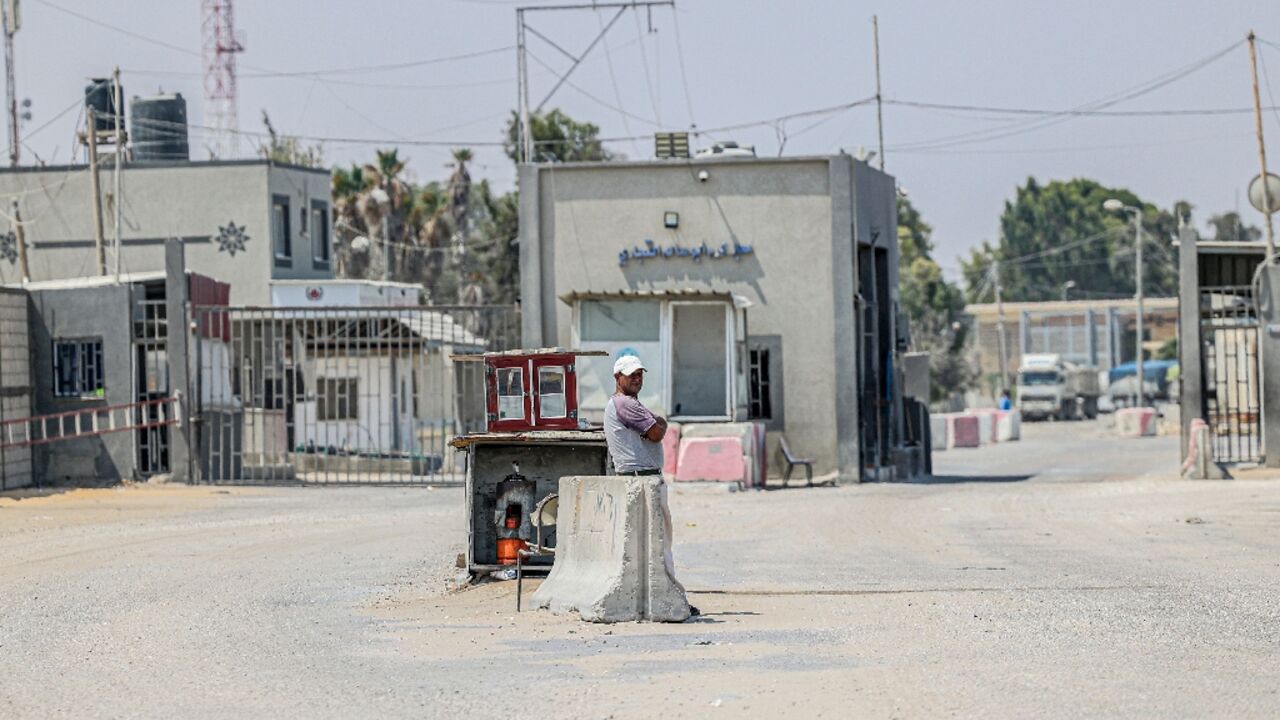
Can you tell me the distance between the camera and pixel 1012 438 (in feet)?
232

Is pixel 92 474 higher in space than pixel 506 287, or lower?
lower

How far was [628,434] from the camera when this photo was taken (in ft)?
44.2

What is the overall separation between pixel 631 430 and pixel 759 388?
19.6 metres

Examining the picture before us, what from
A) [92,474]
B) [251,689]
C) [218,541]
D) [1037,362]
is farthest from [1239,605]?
[1037,362]

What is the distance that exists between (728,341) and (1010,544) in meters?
12.2

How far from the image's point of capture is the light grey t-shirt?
44.0 feet

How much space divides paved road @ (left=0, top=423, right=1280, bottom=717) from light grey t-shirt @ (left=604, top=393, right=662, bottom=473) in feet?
3.89

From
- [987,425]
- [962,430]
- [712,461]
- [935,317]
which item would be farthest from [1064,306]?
[712,461]

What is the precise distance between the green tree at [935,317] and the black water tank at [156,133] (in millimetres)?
52948

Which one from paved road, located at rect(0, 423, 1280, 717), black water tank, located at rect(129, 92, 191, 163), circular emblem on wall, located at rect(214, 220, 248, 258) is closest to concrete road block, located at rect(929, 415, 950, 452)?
circular emblem on wall, located at rect(214, 220, 248, 258)

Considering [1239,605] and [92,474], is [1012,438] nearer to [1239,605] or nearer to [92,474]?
[92,474]

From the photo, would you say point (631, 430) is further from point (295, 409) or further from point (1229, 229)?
point (1229, 229)

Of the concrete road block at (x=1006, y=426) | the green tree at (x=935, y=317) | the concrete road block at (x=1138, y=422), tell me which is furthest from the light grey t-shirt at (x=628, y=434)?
the green tree at (x=935, y=317)

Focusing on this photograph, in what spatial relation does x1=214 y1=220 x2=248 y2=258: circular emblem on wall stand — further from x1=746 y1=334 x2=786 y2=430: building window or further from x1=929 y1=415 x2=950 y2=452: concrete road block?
x1=746 y1=334 x2=786 y2=430: building window
